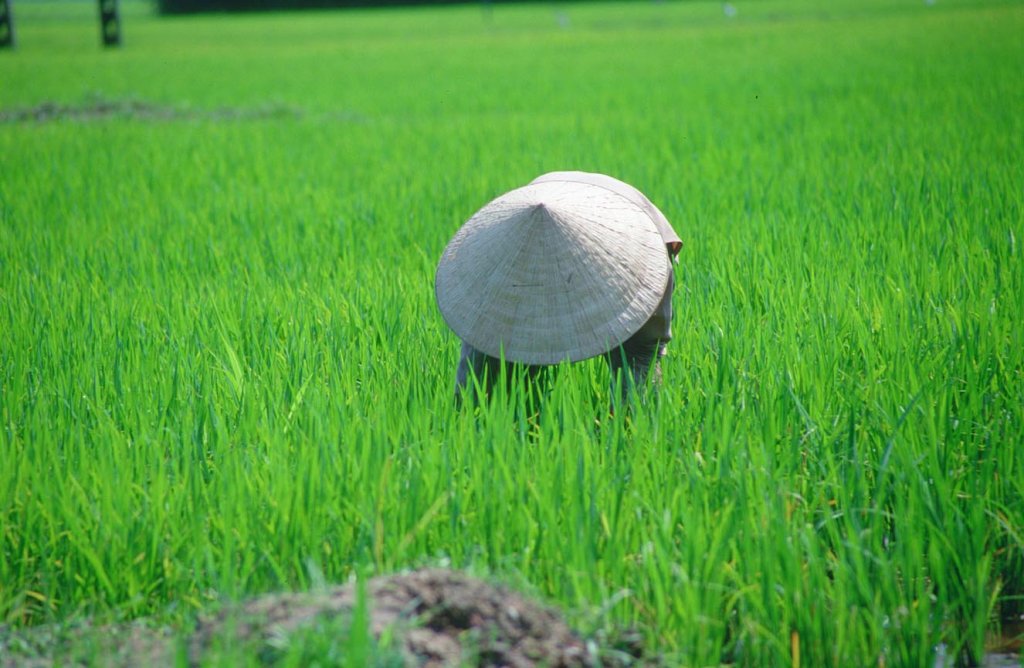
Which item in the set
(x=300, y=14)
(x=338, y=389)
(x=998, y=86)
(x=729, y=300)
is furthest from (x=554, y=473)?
(x=300, y=14)

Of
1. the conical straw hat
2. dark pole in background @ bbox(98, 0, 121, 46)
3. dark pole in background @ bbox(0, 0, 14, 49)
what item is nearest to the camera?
the conical straw hat

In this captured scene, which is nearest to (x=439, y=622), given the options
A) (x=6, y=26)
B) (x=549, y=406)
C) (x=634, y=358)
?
(x=549, y=406)

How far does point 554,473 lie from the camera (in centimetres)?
191

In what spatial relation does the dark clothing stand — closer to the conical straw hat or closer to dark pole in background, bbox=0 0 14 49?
the conical straw hat

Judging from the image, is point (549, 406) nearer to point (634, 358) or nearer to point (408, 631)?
point (634, 358)

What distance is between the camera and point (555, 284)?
2.05 m

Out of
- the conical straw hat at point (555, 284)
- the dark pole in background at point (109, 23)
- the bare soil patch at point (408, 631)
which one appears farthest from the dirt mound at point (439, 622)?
the dark pole in background at point (109, 23)

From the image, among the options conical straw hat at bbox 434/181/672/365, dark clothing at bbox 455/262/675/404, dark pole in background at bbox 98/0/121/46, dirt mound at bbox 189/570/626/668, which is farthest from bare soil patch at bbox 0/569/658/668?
dark pole in background at bbox 98/0/121/46

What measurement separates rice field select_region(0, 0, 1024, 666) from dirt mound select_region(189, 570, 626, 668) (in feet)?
0.28

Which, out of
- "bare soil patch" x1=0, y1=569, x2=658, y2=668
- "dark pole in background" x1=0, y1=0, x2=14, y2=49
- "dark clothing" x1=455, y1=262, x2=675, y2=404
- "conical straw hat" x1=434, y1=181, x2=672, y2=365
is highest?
"dark pole in background" x1=0, y1=0, x2=14, y2=49

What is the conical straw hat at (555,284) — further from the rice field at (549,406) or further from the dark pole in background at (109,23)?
the dark pole in background at (109,23)

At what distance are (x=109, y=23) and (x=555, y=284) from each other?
20726mm

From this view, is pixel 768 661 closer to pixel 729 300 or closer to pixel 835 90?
pixel 729 300

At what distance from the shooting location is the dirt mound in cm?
142
